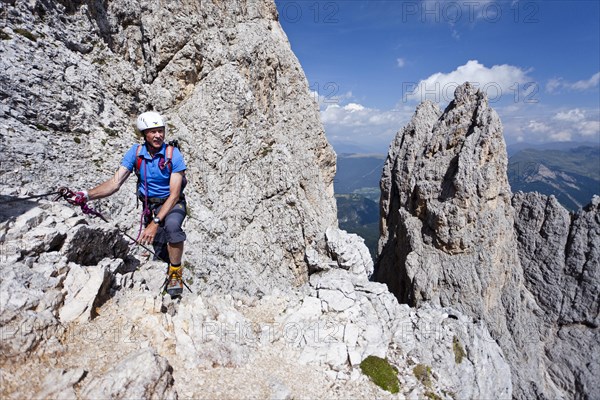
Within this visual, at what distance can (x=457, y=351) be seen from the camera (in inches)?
747

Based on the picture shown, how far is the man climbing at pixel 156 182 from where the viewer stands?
347 inches

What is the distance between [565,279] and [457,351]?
24270mm

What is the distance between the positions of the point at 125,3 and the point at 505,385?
131 ft

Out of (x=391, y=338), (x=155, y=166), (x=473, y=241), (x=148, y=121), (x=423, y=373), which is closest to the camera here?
(x=148, y=121)

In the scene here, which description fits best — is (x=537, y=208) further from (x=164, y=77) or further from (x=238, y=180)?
(x=164, y=77)

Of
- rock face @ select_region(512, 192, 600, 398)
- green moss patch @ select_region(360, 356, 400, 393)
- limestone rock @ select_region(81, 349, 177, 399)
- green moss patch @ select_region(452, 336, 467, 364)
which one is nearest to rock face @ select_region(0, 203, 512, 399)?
limestone rock @ select_region(81, 349, 177, 399)

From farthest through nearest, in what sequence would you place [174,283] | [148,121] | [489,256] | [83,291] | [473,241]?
[473,241], [489,256], [174,283], [148,121], [83,291]

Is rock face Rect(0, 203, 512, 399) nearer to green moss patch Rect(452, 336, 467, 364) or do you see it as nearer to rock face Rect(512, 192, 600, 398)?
green moss patch Rect(452, 336, 467, 364)

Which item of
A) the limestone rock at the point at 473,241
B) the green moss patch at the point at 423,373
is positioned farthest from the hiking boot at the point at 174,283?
the limestone rock at the point at 473,241

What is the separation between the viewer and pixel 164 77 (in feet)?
86.6

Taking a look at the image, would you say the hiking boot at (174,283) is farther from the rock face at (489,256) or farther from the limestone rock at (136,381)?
the rock face at (489,256)

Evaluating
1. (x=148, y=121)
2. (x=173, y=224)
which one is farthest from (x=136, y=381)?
(x=148, y=121)

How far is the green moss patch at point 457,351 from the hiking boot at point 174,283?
17.0 meters

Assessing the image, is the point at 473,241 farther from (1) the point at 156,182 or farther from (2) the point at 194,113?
(1) the point at 156,182
